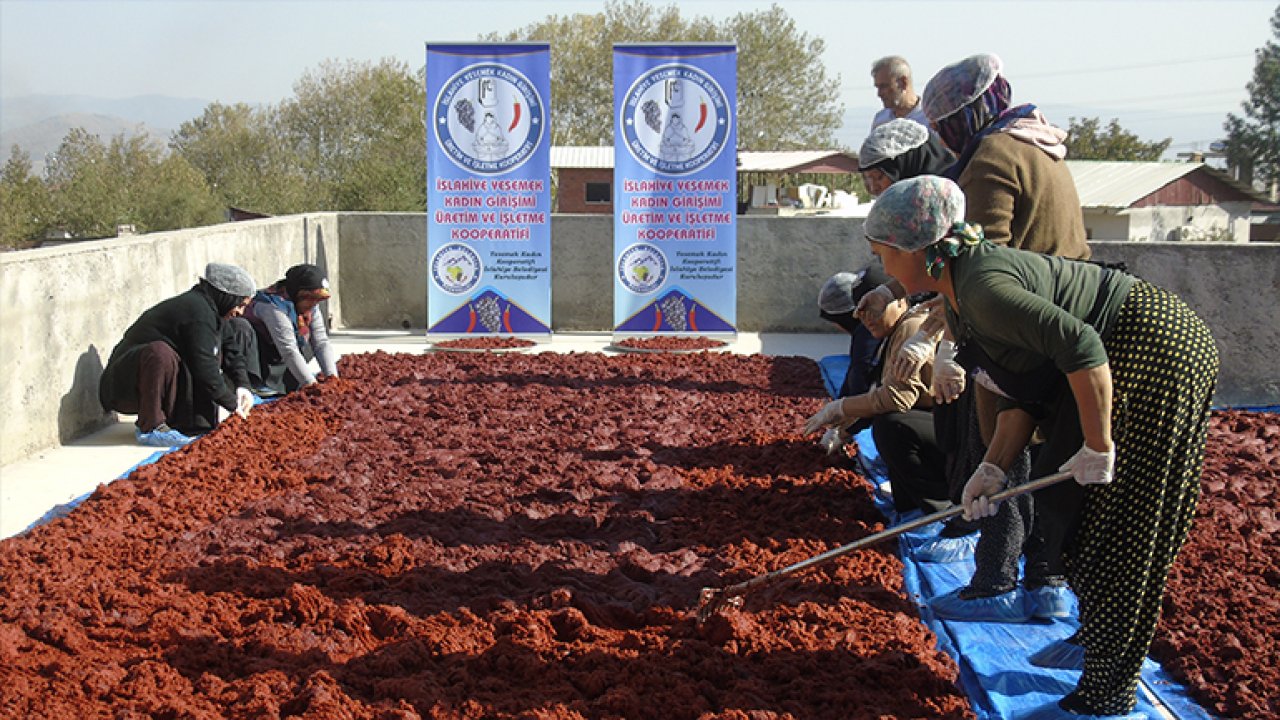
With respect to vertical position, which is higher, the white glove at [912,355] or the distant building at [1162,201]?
the distant building at [1162,201]

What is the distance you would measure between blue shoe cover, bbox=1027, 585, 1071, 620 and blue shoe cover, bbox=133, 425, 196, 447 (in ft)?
15.0

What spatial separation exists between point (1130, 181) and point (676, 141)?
40.9 metres

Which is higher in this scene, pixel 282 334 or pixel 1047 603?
pixel 282 334

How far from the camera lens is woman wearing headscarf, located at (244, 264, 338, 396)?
24.8ft

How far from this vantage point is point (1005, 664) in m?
3.53

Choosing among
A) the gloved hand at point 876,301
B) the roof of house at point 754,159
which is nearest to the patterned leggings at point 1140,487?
the gloved hand at point 876,301

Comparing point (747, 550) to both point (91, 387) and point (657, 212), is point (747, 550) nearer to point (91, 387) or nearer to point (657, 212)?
point (91, 387)

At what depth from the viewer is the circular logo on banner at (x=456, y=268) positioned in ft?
34.3

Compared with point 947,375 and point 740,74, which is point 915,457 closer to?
point 947,375

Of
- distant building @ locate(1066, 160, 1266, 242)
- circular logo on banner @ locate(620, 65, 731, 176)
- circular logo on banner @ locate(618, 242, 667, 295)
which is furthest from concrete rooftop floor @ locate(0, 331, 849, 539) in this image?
distant building @ locate(1066, 160, 1266, 242)

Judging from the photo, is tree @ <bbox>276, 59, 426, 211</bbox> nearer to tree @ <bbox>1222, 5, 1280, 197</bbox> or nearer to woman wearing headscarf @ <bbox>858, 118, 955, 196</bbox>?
woman wearing headscarf @ <bbox>858, 118, 955, 196</bbox>

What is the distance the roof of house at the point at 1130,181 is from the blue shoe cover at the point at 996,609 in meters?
41.9

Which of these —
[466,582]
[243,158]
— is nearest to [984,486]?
[466,582]

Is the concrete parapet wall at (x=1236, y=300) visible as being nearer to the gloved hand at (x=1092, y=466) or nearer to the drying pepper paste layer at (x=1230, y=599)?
the drying pepper paste layer at (x=1230, y=599)
